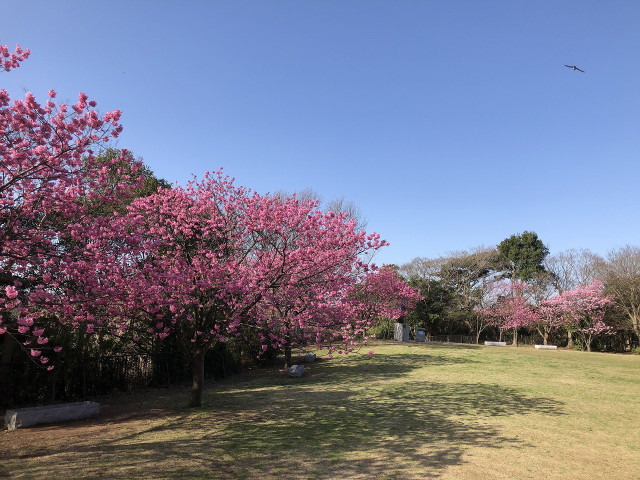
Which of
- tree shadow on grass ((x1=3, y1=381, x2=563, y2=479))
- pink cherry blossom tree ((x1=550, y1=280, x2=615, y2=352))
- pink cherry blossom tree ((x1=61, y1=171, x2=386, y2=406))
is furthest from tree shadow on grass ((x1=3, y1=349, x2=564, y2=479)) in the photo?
pink cherry blossom tree ((x1=550, y1=280, x2=615, y2=352))

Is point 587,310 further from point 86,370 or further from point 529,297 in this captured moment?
point 86,370

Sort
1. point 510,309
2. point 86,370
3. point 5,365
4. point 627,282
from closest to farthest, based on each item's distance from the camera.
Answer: point 5,365 < point 86,370 < point 627,282 < point 510,309

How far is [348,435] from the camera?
23.4 ft

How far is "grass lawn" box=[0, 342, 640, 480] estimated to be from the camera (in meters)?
5.48

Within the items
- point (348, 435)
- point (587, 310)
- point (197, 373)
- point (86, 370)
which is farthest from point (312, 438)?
point (587, 310)

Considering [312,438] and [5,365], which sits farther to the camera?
[5,365]

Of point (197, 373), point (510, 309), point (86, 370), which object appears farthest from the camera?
point (510, 309)

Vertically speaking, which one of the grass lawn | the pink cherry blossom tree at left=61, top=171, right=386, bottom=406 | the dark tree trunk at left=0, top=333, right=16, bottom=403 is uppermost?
the pink cherry blossom tree at left=61, top=171, right=386, bottom=406

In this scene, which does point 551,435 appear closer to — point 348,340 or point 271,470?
point 348,340

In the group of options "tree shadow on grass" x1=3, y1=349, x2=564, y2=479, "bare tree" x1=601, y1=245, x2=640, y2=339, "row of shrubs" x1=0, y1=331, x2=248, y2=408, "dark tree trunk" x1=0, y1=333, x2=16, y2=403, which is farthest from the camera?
"bare tree" x1=601, y1=245, x2=640, y2=339

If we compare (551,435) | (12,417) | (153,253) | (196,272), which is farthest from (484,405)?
(12,417)

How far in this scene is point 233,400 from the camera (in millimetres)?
10367

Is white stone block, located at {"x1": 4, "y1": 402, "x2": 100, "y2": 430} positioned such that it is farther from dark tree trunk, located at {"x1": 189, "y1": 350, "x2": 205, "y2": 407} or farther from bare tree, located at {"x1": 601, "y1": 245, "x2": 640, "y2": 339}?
bare tree, located at {"x1": 601, "y1": 245, "x2": 640, "y2": 339}

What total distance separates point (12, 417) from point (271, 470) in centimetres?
559
